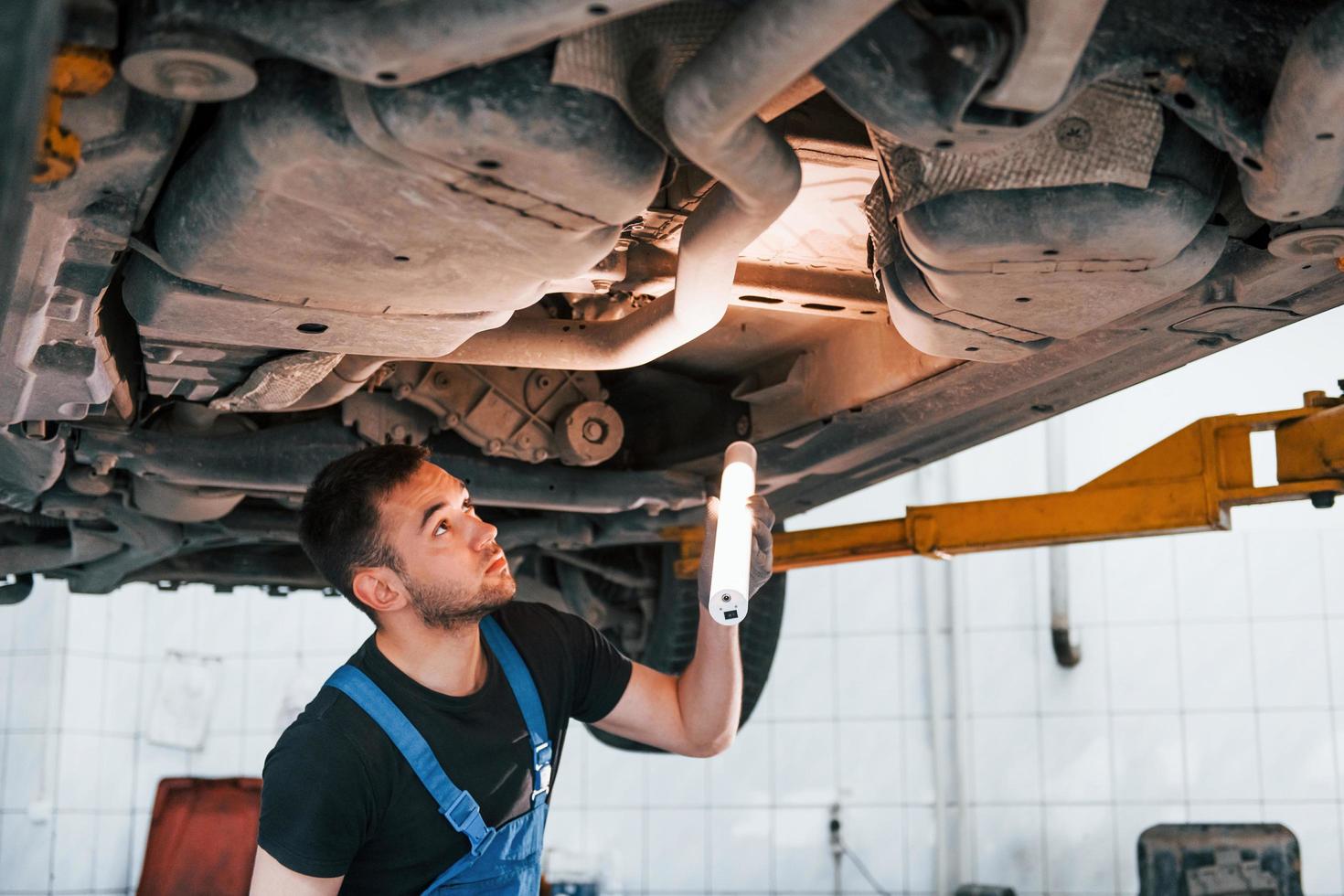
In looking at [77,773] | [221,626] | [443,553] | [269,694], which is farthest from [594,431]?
[77,773]

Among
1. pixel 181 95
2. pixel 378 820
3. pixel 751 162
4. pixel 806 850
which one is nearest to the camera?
pixel 181 95

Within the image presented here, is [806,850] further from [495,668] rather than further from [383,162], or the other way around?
[383,162]

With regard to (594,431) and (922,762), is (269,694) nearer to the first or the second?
(922,762)

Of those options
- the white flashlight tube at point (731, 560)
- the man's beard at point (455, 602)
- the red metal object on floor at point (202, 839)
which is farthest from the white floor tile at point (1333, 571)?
the man's beard at point (455, 602)

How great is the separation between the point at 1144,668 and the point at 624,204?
6774 mm

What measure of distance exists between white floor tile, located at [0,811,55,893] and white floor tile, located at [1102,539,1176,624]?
679 cm

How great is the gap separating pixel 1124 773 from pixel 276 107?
23.5 ft

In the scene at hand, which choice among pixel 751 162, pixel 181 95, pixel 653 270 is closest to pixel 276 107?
pixel 181 95

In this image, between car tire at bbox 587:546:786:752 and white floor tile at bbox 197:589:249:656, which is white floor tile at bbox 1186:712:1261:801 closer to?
car tire at bbox 587:546:786:752

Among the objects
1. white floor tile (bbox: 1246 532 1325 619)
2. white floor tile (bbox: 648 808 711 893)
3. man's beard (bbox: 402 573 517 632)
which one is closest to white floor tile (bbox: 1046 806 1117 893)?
white floor tile (bbox: 1246 532 1325 619)

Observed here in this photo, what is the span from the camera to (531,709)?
7.13 ft

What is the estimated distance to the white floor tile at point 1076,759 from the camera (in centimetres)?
760

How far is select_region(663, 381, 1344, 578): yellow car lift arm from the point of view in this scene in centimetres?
284

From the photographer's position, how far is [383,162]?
1.45 metres
